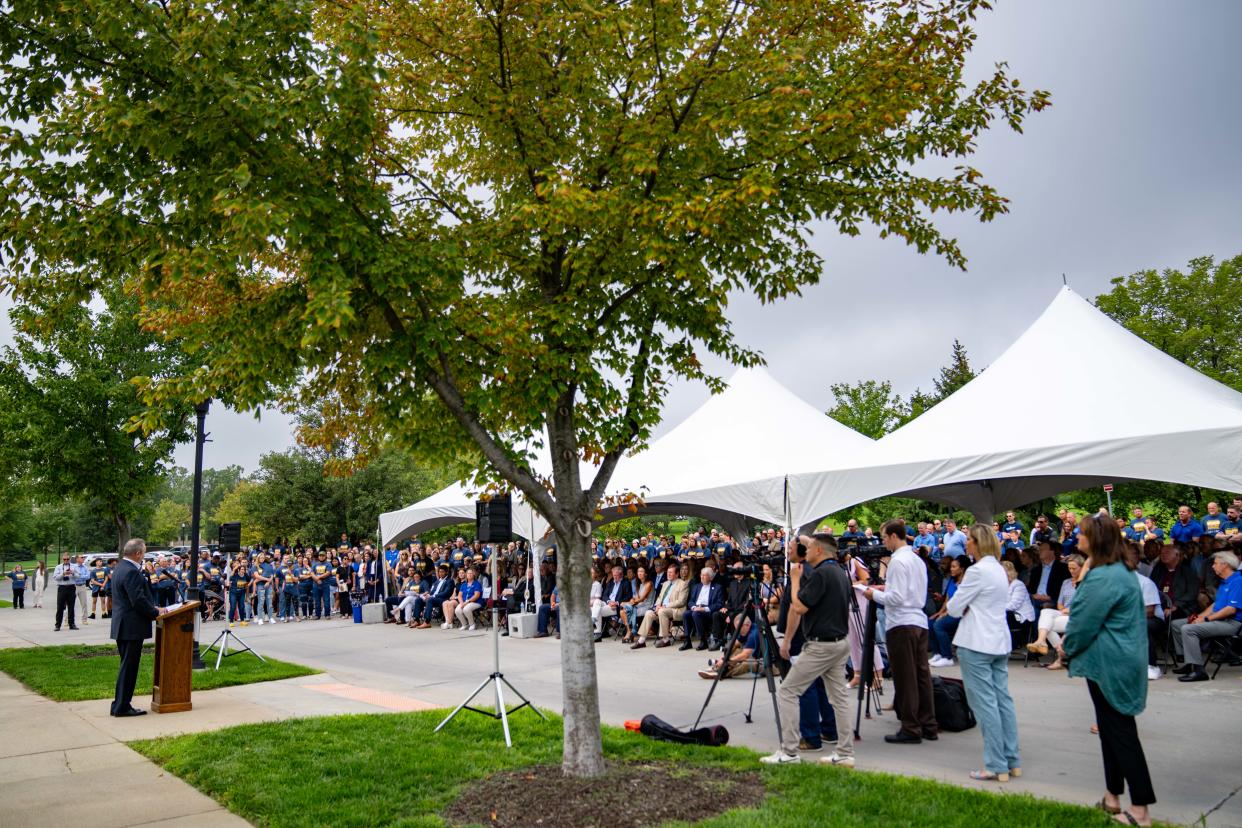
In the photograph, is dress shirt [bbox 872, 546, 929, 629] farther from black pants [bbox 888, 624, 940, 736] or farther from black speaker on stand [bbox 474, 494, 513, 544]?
black speaker on stand [bbox 474, 494, 513, 544]

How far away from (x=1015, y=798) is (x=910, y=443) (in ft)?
25.0

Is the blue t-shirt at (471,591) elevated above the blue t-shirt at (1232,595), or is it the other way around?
the blue t-shirt at (1232,595)

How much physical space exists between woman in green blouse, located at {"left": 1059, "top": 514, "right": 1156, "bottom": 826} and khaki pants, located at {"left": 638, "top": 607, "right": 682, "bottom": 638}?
9.70 m

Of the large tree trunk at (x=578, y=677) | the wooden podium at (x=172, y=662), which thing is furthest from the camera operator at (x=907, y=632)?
the wooden podium at (x=172, y=662)

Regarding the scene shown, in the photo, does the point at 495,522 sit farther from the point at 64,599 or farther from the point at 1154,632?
the point at 64,599

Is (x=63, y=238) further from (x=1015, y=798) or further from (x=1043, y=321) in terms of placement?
(x=1043, y=321)

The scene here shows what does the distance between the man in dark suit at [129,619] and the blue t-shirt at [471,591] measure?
9.87 m

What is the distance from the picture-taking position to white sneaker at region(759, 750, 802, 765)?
20.2 feet

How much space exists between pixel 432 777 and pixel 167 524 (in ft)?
364

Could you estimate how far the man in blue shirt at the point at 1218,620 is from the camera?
898 centimetres

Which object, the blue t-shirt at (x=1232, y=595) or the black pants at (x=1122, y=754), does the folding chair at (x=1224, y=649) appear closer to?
the blue t-shirt at (x=1232, y=595)

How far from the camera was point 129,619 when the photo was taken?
9.10m

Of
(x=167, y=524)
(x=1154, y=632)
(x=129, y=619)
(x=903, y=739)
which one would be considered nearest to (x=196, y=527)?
(x=129, y=619)

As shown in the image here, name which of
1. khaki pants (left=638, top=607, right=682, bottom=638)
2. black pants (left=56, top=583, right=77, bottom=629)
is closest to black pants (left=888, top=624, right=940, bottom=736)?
khaki pants (left=638, top=607, right=682, bottom=638)
